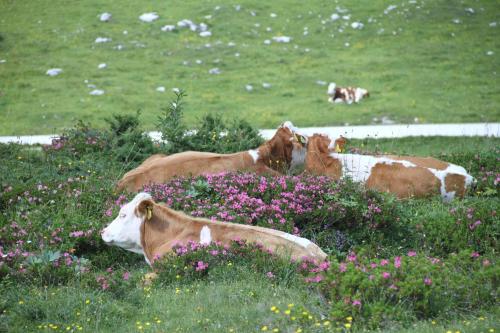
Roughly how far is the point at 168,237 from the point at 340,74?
1839cm

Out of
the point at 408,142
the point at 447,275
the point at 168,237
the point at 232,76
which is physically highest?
the point at 447,275

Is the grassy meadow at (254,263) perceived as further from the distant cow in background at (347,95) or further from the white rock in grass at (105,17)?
the white rock in grass at (105,17)

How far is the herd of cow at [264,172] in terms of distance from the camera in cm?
874

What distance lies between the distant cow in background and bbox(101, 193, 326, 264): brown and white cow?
50.1ft

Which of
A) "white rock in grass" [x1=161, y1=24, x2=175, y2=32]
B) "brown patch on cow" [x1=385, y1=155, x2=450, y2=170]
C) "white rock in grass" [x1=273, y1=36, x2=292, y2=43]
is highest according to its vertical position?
"brown patch on cow" [x1=385, y1=155, x2=450, y2=170]

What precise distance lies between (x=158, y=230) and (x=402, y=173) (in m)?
4.55

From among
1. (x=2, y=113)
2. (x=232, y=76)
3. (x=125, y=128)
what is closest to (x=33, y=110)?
(x=2, y=113)

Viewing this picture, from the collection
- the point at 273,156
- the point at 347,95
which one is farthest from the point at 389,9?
the point at 273,156

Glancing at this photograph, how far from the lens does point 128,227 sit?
918 centimetres

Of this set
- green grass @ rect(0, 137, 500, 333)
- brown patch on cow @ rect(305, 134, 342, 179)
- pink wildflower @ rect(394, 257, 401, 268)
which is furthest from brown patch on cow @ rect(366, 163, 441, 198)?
pink wildflower @ rect(394, 257, 401, 268)

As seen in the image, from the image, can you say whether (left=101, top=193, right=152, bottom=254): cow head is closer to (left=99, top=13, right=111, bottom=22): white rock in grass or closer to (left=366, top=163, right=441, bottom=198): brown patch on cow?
(left=366, top=163, right=441, bottom=198): brown patch on cow

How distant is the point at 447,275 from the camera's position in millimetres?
6918

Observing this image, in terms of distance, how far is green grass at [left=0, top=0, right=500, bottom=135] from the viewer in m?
23.3

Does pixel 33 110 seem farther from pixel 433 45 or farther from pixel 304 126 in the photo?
pixel 433 45
